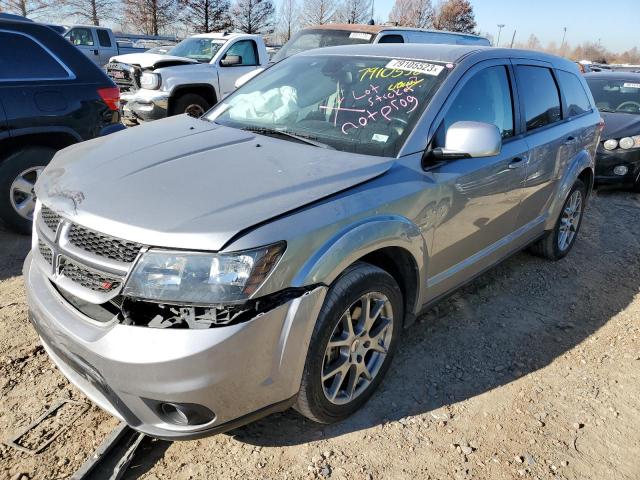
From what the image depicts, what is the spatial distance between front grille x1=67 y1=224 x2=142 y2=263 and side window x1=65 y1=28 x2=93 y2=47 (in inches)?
711

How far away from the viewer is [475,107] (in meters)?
3.06

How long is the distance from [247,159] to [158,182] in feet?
1.51

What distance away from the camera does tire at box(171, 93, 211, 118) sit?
28.9ft

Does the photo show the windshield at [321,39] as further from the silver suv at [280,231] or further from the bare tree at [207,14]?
the bare tree at [207,14]

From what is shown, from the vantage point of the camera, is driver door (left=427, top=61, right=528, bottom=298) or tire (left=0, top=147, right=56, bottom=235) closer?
driver door (left=427, top=61, right=528, bottom=298)

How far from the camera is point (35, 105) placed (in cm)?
424

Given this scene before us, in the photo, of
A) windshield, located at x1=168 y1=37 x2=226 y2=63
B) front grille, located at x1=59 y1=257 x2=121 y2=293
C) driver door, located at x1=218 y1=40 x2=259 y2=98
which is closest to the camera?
front grille, located at x1=59 y1=257 x2=121 y2=293

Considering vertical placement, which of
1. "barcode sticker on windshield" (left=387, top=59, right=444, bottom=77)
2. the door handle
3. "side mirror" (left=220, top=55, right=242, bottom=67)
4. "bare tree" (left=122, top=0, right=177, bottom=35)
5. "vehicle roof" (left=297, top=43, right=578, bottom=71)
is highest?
"vehicle roof" (left=297, top=43, right=578, bottom=71)

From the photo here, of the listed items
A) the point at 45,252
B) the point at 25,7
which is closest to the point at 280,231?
the point at 45,252

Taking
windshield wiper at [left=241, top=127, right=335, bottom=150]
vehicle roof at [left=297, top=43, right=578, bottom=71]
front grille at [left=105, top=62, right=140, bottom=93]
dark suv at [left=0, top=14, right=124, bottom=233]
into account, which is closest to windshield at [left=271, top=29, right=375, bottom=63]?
front grille at [left=105, top=62, right=140, bottom=93]

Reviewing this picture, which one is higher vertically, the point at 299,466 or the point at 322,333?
the point at 322,333

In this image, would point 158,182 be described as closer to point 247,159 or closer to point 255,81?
point 247,159

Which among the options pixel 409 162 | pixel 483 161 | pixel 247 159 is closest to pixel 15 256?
pixel 247 159

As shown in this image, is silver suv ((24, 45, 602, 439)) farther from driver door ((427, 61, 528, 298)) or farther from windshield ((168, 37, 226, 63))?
windshield ((168, 37, 226, 63))
